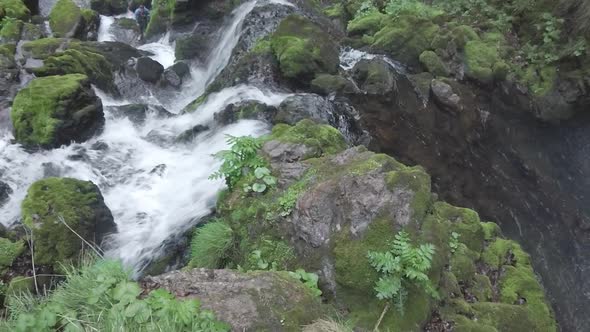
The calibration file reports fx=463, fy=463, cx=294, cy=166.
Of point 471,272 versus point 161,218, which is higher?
point 471,272

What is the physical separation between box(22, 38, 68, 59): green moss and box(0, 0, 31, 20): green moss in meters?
3.05

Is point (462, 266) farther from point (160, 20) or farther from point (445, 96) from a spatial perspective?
point (160, 20)

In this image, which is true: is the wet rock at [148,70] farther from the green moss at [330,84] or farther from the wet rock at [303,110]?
the wet rock at [303,110]

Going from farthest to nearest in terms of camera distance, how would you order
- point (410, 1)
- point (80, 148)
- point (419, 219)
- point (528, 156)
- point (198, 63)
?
point (410, 1), point (198, 63), point (528, 156), point (80, 148), point (419, 219)

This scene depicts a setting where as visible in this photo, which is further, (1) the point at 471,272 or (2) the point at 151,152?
(2) the point at 151,152

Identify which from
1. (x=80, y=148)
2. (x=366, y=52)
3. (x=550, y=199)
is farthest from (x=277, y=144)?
(x=366, y=52)

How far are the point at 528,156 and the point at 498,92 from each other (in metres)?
2.83

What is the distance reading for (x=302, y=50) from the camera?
436 inches

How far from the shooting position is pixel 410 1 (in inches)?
621

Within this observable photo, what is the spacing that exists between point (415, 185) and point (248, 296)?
2.29 meters

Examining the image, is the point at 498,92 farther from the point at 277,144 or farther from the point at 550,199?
the point at 277,144

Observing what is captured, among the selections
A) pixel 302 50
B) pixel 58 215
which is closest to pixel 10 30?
pixel 302 50

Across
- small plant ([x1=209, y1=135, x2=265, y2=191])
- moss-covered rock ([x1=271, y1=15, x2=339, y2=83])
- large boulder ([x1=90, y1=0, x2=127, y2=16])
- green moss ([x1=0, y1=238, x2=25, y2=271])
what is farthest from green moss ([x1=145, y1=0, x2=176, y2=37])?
small plant ([x1=209, y1=135, x2=265, y2=191])

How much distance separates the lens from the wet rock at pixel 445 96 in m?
11.8
